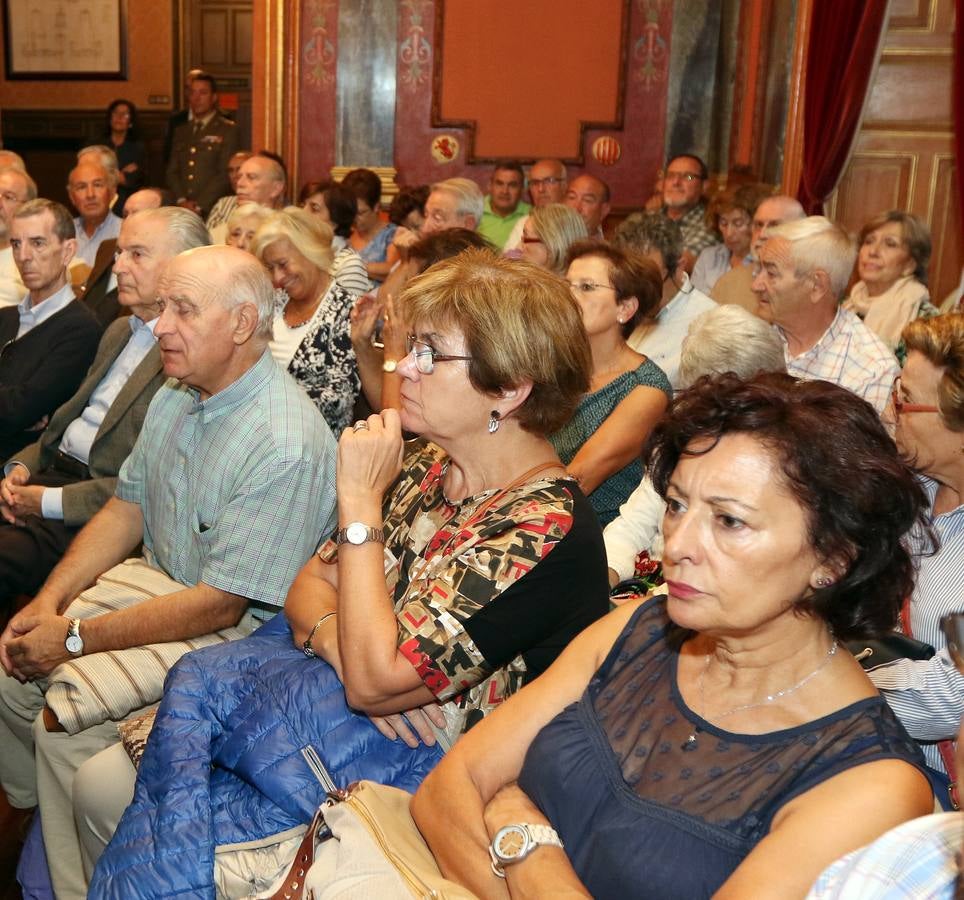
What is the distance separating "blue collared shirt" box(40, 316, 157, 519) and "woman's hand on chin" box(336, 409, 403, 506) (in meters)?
1.63

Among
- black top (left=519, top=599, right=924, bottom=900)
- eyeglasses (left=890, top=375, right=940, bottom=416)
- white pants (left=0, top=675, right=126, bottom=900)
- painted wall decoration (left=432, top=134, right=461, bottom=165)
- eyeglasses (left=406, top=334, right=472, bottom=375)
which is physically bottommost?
white pants (left=0, top=675, right=126, bottom=900)

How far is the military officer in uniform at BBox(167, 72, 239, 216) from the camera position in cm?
911

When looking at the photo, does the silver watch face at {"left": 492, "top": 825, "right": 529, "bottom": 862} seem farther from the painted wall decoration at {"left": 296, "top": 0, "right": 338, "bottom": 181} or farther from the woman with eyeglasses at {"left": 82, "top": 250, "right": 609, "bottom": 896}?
the painted wall decoration at {"left": 296, "top": 0, "right": 338, "bottom": 181}

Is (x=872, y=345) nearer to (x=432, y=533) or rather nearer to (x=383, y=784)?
(x=432, y=533)

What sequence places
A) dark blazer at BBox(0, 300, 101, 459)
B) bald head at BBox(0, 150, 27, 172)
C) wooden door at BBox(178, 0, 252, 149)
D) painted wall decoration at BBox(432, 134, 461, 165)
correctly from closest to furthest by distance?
dark blazer at BBox(0, 300, 101, 459)
bald head at BBox(0, 150, 27, 172)
painted wall decoration at BBox(432, 134, 461, 165)
wooden door at BBox(178, 0, 252, 149)

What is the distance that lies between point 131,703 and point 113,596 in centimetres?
34

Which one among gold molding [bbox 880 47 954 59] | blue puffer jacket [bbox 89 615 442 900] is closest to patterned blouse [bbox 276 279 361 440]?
blue puffer jacket [bbox 89 615 442 900]

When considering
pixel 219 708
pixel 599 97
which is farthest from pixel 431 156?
pixel 219 708

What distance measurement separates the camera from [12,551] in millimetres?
3189

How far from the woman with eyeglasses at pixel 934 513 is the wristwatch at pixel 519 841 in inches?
27.8

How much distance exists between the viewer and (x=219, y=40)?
12203 millimetres

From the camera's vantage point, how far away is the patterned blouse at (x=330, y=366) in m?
3.95

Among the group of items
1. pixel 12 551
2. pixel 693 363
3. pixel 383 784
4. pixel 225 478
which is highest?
pixel 693 363

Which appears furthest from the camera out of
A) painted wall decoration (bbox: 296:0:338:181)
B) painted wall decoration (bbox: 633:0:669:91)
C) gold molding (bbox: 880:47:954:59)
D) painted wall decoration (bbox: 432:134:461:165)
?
painted wall decoration (bbox: 432:134:461:165)
